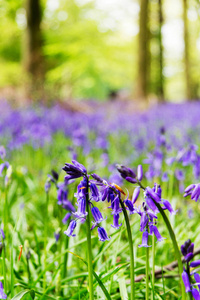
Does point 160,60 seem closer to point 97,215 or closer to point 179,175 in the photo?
point 179,175

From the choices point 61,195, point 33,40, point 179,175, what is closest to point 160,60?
point 33,40

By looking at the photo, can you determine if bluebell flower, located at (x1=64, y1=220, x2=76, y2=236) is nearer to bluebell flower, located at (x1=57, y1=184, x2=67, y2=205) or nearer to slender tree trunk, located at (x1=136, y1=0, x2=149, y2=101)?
bluebell flower, located at (x1=57, y1=184, x2=67, y2=205)

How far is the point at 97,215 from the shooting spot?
3.50 ft

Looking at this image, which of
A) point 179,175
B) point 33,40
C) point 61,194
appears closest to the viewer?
point 61,194

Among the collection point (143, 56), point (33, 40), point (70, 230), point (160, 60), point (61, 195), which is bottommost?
point (70, 230)

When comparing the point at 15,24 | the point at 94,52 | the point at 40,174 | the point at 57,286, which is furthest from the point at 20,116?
the point at 15,24

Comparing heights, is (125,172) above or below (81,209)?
above

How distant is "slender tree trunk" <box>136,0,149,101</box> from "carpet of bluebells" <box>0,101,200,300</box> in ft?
23.5

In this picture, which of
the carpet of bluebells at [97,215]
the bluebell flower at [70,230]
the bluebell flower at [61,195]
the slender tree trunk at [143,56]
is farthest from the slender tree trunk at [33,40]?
the bluebell flower at [70,230]

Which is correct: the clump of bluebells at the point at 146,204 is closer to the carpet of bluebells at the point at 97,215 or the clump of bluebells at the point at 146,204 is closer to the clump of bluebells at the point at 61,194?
the carpet of bluebells at the point at 97,215

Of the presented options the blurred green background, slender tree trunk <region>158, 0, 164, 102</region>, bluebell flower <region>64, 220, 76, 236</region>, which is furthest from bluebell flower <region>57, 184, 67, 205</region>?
slender tree trunk <region>158, 0, 164, 102</region>

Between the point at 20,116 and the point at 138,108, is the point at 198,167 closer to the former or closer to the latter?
the point at 20,116

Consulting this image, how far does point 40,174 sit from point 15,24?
15223 mm

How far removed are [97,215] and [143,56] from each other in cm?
1329
